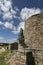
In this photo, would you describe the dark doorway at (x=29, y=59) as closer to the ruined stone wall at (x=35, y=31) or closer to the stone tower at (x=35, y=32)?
the stone tower at (x=35, y=32)

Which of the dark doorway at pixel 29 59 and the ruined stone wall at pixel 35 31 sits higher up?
the ruined stone wall at pixel 35 31

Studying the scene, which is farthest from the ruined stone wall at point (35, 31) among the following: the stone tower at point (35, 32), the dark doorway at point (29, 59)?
the dark doorway at point (29, 59)

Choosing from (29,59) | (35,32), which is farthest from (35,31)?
(29,59)

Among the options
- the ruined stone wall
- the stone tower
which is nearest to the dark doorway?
the stone tower

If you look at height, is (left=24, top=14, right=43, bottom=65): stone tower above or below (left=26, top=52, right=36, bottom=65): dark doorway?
above

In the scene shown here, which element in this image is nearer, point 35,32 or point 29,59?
point 29,59

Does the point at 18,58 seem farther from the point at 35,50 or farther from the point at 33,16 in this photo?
the point at 33,16

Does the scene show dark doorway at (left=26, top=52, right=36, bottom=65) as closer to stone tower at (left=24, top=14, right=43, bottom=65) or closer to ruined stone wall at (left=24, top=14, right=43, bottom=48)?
stone tower at (left=24, top=14, right=43, bottom=65)

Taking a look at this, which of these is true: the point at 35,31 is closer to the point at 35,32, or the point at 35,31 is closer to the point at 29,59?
the point at 35,32

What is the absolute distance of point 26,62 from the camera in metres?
11.7

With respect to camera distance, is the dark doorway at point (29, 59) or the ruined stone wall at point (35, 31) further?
the ruined stone wall at point (35, 31)

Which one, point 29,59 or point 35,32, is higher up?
point 35,32

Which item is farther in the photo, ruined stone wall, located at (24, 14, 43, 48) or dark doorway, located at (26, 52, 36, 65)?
ruined stone wall, located at (24, 14, 43, 48)

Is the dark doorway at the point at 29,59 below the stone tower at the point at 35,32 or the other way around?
below
